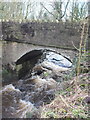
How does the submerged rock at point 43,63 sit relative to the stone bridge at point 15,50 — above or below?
below

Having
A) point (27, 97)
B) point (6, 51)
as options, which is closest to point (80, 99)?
point (27, 97)

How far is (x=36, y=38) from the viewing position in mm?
7527

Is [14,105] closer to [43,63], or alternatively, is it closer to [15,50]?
[15,50]

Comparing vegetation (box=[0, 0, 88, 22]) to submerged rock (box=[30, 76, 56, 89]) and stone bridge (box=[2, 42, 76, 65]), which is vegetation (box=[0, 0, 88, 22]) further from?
submerged rock (box=[30, 76, 56, 89])

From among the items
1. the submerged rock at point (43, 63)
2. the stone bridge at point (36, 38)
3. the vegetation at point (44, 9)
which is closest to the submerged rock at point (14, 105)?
the stone bridge at point (36, 38)

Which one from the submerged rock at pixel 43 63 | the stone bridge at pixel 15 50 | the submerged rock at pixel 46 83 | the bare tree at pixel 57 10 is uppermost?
the bare tree at pixel 57 10

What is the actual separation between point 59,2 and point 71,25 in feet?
34.9

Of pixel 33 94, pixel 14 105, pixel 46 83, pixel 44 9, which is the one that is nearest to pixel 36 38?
pixel 46 83

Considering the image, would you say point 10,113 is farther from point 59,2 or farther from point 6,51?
point 59,2

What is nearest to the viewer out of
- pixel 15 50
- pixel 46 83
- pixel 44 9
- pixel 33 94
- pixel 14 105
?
pixel 14 105

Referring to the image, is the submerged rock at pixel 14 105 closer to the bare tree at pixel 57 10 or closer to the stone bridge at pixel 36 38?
the stone bridge at pixel 36 38

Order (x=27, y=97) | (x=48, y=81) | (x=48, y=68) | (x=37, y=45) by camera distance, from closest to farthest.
A: (x=27, y=97) < (x=48, y=81) < (x=37, y=45) < (x=48, y=68)

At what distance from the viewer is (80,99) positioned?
10.7 ft

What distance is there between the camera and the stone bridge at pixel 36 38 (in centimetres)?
678
